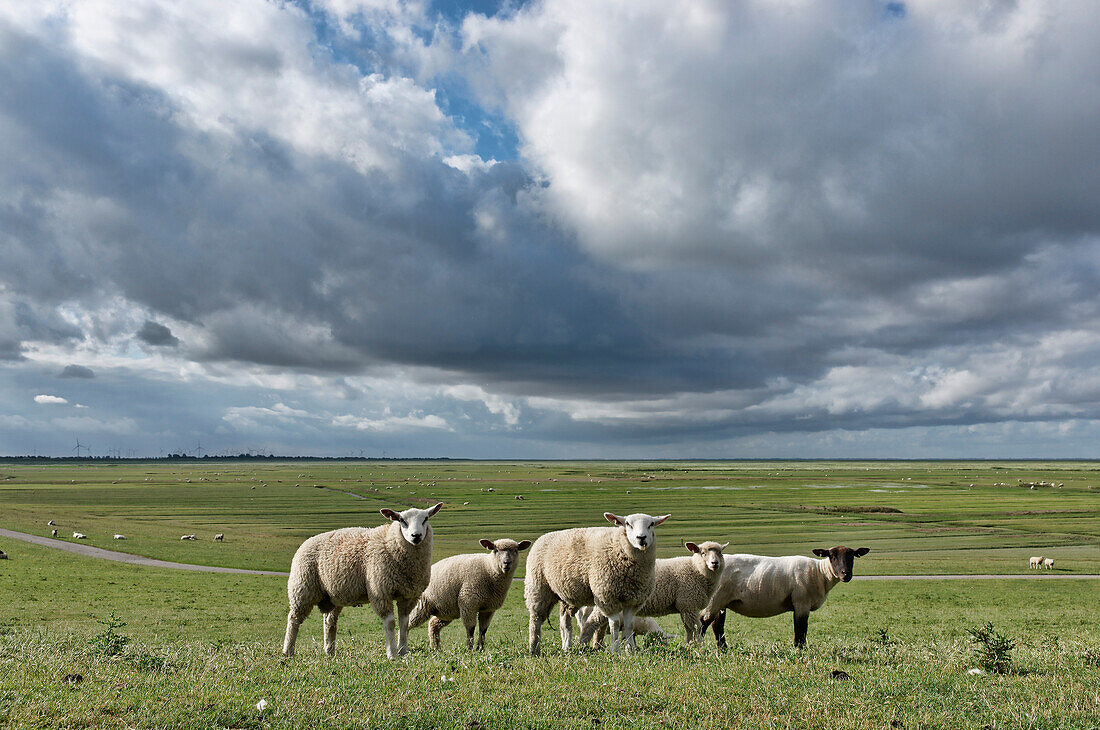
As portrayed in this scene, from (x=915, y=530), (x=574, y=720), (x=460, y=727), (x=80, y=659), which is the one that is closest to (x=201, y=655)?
(x=80, y=659)

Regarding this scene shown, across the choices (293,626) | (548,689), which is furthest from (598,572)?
(293,626)

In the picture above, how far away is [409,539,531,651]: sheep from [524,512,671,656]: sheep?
64cm

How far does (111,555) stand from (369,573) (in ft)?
141

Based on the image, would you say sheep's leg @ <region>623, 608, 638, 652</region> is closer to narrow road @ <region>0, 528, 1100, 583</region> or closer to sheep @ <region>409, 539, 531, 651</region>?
sheep @ <region>409, 539, 531, 651</region>

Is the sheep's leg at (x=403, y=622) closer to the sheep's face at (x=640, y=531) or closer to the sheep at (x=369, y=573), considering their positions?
the sheep at (x=369, y=573)

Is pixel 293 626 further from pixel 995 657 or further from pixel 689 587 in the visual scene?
pixel 995 657

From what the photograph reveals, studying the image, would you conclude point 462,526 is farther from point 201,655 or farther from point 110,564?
point 201,655

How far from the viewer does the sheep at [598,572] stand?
13031 millimetres

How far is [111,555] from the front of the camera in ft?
147

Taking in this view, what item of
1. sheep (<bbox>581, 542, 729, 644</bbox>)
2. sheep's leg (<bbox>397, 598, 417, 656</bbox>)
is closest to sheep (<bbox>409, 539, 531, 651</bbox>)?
sheep's leg (<bbox>397, 598, 417, 656</bbox>)

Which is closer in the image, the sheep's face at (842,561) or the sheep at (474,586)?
the sheep's face at (842,561)

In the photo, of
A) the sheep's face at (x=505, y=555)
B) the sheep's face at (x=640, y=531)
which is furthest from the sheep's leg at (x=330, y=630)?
the sheep's face at (x=640, y=531)

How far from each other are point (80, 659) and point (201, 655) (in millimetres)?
1963

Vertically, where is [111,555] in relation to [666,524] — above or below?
above
